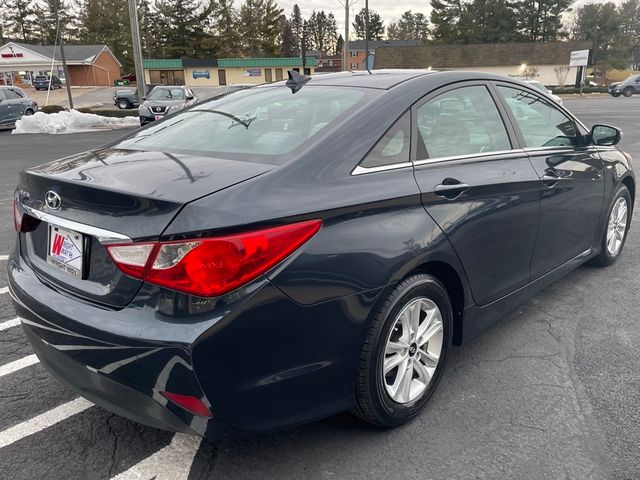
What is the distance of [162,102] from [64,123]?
354 cm

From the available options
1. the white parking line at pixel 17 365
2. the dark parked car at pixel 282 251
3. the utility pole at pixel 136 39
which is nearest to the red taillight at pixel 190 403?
the dark parked car at pixel 282 251

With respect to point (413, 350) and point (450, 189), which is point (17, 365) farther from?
point (450, 189)

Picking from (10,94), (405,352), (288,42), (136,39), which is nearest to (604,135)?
(405,352)

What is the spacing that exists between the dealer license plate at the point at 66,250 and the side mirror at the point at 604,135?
363 cm

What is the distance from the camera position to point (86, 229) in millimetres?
2074

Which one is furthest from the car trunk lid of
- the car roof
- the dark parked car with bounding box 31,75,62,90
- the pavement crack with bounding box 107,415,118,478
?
the dark parked car with bounding box 31,75,62,90

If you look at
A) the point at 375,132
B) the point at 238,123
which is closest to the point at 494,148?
the point at 375,132

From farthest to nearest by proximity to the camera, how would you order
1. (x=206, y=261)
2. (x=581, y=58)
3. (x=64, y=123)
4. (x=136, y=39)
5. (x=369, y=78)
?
(x=581, y=58) → (x=136, y=39) → (x=64, y=123) → (x=369, y=78) → (x=206, y=261)

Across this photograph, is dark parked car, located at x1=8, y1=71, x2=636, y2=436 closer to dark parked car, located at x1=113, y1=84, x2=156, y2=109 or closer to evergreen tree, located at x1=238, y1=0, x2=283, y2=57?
dark parked car, located at x1=113, y1=84, x2=156, y2=109

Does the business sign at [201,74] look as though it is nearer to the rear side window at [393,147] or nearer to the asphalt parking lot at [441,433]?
the asphalt parking lot at [441,433]

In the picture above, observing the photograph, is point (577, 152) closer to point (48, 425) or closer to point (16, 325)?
point (48, 425)

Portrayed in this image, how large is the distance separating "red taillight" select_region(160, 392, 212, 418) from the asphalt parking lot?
0.48 m

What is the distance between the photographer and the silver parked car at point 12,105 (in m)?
19.7

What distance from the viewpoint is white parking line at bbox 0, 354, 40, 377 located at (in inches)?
121
